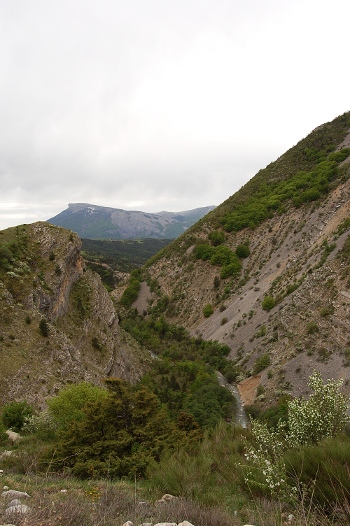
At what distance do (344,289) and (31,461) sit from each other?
28.9 m

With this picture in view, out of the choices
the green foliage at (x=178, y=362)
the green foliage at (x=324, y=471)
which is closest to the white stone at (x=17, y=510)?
the green foliage at (x=324, y=471)

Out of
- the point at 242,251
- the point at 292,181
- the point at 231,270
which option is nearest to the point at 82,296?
the point at 231,270

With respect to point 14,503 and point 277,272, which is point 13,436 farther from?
point 277,272

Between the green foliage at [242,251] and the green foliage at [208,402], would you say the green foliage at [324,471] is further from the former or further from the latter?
the green foliage at [242,251]

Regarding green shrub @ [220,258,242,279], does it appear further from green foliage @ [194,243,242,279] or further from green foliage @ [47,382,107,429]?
green foliage @ [47,382,107,429]

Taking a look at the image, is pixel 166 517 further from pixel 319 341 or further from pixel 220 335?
pixel 220 335

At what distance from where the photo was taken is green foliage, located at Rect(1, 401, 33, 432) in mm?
17034

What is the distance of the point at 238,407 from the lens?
2923 centimetres

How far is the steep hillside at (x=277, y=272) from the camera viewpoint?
29922 millimetres

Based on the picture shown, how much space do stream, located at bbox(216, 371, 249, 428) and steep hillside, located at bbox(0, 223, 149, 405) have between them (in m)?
8.98

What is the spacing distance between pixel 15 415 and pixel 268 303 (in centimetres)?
2995

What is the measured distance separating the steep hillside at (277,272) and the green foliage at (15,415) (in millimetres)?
19495

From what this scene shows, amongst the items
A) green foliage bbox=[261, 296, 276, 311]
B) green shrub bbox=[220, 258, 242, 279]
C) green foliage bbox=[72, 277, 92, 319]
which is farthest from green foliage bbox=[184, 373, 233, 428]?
green shrub bbox=[220, 258, 242, 279]

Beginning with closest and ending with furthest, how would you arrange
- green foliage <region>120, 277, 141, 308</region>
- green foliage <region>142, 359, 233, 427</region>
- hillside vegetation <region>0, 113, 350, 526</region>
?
hillside vegetation <region>0, 113, 350, 526</region>, green foliage <region>142, 359, 233, 427</region>, green foliage <region>120, 277, 141, 308</region>
